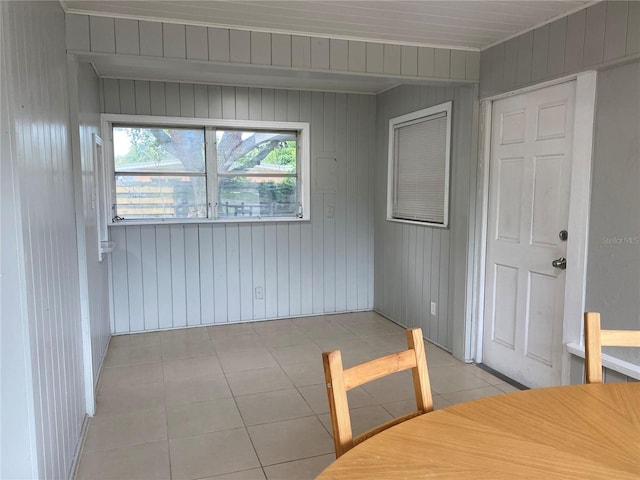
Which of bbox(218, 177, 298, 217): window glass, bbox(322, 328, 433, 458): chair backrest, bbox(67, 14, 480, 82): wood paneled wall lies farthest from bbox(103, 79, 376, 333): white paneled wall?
bbox(322, 328, 433, 458): chair backrest

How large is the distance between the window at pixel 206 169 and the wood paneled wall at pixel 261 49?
5.17 ft

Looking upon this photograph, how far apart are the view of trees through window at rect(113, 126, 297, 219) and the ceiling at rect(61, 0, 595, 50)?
177cm

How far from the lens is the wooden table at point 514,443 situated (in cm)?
104

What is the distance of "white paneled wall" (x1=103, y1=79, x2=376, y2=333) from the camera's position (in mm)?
4281

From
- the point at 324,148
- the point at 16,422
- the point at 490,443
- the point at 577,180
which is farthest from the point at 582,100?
the point at 16,422

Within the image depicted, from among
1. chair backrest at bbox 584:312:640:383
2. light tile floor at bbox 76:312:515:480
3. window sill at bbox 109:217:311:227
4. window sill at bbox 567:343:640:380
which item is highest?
window sill at bbox 109:217:311:227

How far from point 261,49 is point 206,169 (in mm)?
1798

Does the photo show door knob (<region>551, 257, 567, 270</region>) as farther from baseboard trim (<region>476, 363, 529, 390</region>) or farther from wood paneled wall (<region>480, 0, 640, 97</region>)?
wood paneled wall (<region>480, 0, 640, 97</region>)

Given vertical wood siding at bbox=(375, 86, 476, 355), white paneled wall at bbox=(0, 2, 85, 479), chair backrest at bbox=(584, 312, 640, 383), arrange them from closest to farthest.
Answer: white paneled wall at bbox=(0, 2, 85, 479), chair backrest at bbox=(584, 312, 640, 383), vertical wood siding at bbox=(375, 86, 476, 355)

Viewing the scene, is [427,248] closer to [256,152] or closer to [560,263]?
[560,263]

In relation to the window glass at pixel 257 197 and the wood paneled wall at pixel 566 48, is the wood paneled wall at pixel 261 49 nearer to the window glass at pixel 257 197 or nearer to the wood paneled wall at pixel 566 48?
the wood paneled wall at pixel 566 48

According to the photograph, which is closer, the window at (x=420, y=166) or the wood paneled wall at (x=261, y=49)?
the wood paneled wall at (x=261, y=49)

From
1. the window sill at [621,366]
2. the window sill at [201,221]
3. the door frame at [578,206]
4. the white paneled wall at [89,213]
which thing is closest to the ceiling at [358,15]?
the door frame at [578,206]

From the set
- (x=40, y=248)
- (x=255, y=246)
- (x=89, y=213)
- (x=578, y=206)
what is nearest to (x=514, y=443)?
A: (x=40, y=248)
